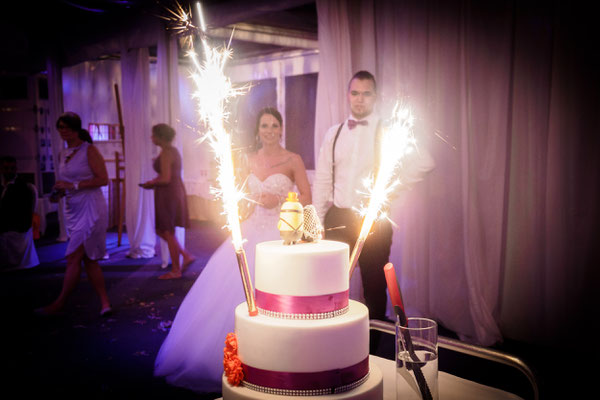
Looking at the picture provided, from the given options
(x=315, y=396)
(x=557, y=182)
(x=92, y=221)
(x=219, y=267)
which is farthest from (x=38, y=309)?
(x=557, y=182)

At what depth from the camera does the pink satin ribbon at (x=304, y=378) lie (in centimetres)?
105

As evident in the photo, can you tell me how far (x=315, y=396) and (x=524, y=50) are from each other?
321 centimetres

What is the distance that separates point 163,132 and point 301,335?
4.73m

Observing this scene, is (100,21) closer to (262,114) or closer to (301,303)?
(262,114)

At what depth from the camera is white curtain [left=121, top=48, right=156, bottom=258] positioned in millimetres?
6559

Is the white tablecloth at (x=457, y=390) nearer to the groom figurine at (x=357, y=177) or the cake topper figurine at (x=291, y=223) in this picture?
the cake topper figurine at (x=291, y=223)

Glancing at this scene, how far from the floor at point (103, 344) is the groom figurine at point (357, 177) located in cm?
66

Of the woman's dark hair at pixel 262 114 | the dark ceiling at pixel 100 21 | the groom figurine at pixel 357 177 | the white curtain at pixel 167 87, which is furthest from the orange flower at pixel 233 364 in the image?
the white curtain at pixel 167 87

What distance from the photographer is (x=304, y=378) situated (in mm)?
1055

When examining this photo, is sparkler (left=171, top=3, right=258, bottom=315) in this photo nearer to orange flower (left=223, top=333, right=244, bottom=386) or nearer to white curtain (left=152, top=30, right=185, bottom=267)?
orange flower (left=223, top=333, right=244, bottom=386)

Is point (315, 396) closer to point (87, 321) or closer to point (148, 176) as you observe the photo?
point (87, 321)

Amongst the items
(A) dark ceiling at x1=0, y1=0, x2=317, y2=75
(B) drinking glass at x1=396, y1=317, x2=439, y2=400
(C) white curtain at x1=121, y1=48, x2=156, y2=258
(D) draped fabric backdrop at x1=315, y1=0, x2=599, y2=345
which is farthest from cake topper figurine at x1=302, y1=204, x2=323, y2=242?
(C) white curtain at x1=121, y1=48, x2=156, y2=258

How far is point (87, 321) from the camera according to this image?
13.2 feet

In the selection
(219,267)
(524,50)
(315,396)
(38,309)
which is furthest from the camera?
(38,309)
